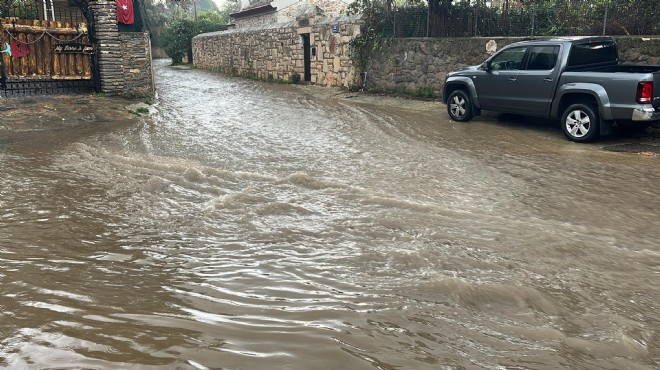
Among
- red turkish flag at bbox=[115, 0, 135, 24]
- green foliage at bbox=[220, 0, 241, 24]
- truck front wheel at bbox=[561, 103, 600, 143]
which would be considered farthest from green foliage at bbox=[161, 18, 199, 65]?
truck front wheel at bbox=[561, 103, 600, 143]

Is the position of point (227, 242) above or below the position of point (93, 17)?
below

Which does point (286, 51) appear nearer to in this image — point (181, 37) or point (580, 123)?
point (580, 123)

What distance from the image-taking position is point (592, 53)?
10.3m

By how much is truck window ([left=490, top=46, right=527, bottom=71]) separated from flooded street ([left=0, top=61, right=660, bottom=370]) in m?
2.24

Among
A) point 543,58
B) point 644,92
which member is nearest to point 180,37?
point 543,58

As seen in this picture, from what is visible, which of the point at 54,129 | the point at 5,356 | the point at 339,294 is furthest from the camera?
the point at 54,129

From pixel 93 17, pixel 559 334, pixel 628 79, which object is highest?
pixel 93 17

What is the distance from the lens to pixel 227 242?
503 centimetres

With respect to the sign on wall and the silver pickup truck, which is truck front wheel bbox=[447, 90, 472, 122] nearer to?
the silver pickup truck

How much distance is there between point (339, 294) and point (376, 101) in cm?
1304

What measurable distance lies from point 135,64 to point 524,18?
1101cm

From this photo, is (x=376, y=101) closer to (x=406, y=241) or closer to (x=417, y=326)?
(x=406, y=241)

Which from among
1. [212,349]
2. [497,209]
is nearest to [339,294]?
[212,349]

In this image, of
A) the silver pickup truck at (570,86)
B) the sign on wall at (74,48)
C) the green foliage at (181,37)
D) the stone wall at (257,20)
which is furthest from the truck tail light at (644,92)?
the green foliage at (181,37)
